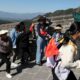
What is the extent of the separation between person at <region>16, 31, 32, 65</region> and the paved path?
475 millimetres

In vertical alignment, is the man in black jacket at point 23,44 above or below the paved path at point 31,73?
above

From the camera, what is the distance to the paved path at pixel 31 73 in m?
10.2

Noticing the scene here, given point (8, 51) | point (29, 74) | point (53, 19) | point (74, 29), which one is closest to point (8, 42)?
point (8, 51)

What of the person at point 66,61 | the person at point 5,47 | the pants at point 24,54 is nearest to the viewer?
the person at point 66,61

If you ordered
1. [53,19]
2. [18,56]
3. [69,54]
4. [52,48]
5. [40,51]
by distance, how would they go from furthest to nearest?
1. [53,19]
2. [18,56]
3. [40,51]
4. [52,48]
5. [69,54]

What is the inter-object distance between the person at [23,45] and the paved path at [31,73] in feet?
1.56

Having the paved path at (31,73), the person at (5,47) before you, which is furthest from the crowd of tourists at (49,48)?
the paved path at (31,73)

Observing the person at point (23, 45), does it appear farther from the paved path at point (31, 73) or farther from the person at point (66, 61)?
the person at point (66, 61)

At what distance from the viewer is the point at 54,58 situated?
7.34 m

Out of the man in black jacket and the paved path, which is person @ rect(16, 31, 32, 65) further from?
the paved path

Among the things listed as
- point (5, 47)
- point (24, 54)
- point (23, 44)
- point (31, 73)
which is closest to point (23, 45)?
point (23, 44)

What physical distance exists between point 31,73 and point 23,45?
1.32 metres

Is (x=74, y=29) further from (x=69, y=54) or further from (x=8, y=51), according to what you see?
(x=69, y=54)

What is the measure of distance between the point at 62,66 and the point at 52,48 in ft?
1.49
